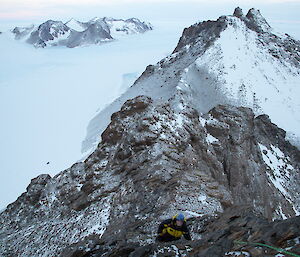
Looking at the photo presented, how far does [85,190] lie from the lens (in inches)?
628

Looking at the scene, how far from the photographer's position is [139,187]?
46.3 feet

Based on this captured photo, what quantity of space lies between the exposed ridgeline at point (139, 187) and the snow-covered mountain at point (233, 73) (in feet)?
63.1

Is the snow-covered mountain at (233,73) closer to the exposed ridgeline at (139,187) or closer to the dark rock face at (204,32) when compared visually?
the dark rock face at (204,32)

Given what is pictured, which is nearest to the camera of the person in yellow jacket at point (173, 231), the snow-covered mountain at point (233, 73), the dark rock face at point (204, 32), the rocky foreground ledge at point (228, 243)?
the rocky foreground ledge at point (228, 243)

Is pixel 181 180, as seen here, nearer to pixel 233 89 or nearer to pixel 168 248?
pixel 168 248

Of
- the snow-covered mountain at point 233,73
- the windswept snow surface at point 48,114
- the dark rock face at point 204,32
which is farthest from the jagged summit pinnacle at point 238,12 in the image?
the windswept snow surface at point 48,114

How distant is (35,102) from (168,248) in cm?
10169

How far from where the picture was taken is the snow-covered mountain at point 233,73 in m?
44.8

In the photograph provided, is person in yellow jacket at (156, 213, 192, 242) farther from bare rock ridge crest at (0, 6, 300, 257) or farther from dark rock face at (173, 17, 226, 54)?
dark rock face at (173, 17, 226, 54)

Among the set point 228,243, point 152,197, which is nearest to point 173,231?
point 228,243

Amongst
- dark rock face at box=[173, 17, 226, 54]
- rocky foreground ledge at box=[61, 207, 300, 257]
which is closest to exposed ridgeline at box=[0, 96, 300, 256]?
rocky foreground ledge at box=[61, 207, 300, 257]

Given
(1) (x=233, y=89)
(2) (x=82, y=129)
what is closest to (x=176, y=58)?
(1) (x=233, y=89)

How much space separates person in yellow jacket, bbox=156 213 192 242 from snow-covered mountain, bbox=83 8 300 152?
3109 cm

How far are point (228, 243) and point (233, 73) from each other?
151 feet
